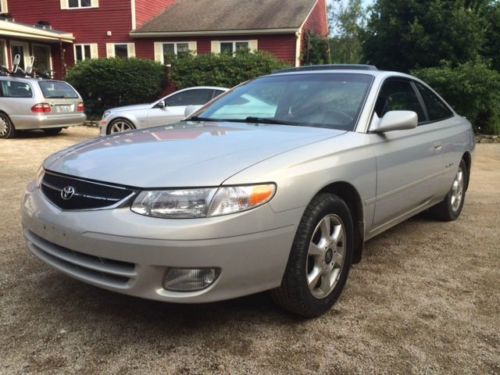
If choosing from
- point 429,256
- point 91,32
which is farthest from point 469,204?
point 91,32

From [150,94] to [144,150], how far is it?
16.7 meters

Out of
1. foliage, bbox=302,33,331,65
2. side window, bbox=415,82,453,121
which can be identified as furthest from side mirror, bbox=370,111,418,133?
foliage, bbox=302,33,331,65

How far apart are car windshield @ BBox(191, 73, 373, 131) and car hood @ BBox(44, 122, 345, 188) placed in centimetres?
21

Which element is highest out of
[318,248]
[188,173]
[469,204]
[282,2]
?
[282,2]

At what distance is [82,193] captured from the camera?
2643 millimetres

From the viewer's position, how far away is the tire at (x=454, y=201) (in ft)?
16.6

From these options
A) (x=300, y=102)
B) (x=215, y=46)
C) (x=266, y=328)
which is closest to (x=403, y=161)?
(x=300, y=102)

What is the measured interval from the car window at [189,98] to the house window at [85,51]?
13721mm

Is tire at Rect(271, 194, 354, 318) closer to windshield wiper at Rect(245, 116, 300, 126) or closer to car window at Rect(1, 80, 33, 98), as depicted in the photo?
windshield wiper at Rect(245, 116, 300, 126)

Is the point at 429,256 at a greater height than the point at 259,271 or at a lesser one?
lesser

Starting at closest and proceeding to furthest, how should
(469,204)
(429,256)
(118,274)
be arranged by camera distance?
1. (118,274)
2. (429,256)
3. (469,204)

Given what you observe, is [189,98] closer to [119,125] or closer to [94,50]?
[119,125]

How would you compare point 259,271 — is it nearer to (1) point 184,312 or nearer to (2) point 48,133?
(1) point 184,312

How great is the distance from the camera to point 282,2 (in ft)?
76.1
